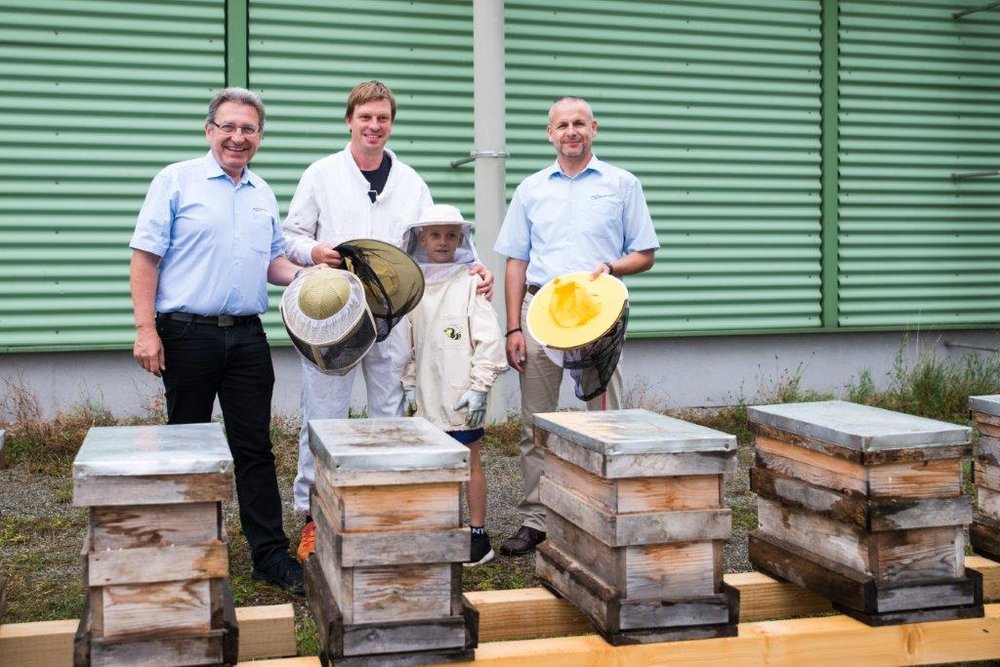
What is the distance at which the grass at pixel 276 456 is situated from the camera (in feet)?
14.0

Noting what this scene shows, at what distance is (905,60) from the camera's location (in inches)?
358

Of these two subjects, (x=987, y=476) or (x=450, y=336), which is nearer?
(x=987, y=476)

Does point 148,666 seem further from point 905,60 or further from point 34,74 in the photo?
point 905,60

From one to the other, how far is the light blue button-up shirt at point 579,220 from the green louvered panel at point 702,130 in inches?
124

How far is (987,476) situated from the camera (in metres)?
3.74

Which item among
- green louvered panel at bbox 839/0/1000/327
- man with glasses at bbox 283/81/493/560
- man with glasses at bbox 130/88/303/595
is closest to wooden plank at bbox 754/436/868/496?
man with glasses at bbox 283/81/493/560

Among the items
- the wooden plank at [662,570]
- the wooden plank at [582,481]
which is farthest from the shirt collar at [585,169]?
the wooden plank at [662,570]

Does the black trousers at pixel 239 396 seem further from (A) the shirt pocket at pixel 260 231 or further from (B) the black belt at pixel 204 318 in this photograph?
(A) the shirt pocket at pixel 260 231

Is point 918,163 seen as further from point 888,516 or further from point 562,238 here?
point 888,516

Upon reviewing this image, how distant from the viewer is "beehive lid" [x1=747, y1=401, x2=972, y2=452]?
10.1 feet

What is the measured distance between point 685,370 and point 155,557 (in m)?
6.47

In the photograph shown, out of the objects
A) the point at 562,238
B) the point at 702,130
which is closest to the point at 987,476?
the point at 562,238

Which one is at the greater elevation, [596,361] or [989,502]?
[596,361]

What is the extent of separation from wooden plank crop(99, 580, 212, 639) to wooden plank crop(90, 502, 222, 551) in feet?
0.37
